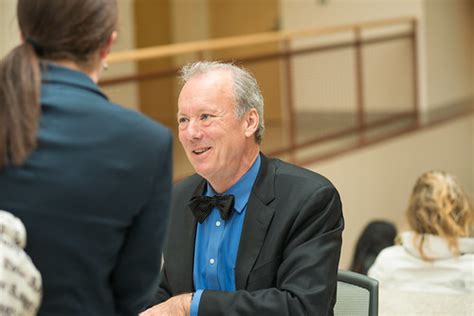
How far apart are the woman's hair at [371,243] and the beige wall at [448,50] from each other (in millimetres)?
4478

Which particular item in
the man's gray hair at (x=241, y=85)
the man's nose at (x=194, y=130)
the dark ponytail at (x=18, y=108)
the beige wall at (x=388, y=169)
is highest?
the dark ponytail at (x=18, y=108)

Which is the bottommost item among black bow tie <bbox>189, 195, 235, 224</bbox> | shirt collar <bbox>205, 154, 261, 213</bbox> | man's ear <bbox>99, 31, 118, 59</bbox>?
black bow tie <bbox>189, 195, 235, 224</bbox>

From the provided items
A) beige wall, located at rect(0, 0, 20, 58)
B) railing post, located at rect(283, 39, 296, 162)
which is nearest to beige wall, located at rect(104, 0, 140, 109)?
beige wall, located at rect(0, 0, 20, 58)

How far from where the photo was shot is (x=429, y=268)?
3.70 metres

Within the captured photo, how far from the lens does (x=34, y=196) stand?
158 centimetres

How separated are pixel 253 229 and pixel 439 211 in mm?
1448

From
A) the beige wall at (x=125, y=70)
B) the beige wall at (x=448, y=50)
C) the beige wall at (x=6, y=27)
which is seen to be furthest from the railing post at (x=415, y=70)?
the beige wall at (x=6, y=27)

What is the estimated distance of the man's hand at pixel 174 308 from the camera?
234 centimetres

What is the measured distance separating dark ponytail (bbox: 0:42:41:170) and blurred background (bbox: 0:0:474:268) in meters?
4.54

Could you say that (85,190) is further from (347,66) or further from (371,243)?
(347,66)

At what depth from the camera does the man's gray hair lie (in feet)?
8.21

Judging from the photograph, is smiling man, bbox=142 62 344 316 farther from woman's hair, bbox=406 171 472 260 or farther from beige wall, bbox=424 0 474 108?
beige wall, bbox=424 0 474 108

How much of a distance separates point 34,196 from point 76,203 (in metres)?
0.07

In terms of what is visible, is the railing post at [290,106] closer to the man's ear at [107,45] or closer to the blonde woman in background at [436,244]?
the blonde woman in background at [436,244]
